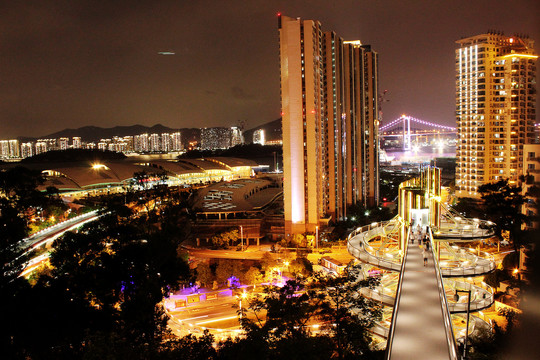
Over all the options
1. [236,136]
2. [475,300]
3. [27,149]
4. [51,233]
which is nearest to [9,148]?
[27,149]

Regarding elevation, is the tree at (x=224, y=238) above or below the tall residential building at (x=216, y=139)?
below

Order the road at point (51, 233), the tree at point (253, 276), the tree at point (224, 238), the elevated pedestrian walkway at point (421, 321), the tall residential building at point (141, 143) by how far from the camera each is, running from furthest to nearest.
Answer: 1. the tall residential building at point (141, 143)
2. the tree at point (224, 238)
3. the tree at point (253, 276)
4. the road at point (51, 233)
5. the elevated pedestrian walkway at point (421, 321)

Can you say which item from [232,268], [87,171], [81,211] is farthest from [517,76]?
[87,171]

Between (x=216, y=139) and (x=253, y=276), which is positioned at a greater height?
(x=216, y=139)

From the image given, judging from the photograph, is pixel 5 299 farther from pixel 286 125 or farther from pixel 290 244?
pixel 286 125

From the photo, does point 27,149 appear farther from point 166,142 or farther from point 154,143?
point 166,142

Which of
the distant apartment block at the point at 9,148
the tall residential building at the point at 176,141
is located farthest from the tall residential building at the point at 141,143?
the distant apartment block at the point at 9,148

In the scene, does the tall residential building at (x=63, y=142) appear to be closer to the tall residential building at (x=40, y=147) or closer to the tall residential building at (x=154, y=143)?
the tall residential building at (x=40, y=147)
